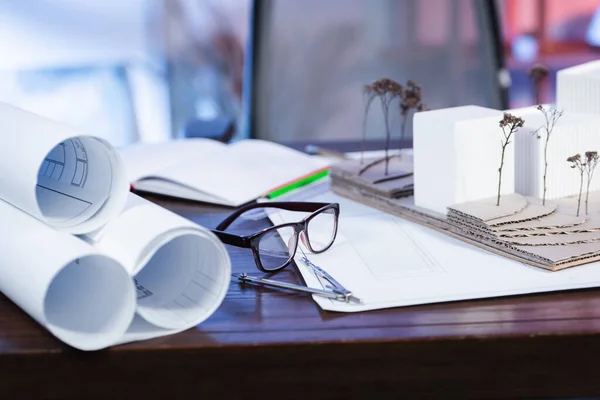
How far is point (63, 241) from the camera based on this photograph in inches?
29.0

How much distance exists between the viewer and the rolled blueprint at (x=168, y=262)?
746 mm

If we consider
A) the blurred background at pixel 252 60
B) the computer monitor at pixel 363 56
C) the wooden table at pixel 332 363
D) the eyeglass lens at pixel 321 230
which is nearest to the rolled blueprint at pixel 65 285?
the wooden table at pixel 332 363

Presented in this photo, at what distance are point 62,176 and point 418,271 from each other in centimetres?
39

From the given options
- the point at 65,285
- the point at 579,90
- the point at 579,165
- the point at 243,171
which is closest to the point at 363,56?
the point at 243,171

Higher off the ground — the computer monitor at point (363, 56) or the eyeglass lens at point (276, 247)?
the computer monitor at point (363, 56)

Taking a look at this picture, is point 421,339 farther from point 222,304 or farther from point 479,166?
point 479,166

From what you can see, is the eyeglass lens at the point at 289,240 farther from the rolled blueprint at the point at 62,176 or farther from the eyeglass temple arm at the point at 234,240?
the rolled blueprint at the point at 62,176

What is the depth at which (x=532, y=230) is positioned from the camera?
92 cm

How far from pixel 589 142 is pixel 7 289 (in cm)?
71

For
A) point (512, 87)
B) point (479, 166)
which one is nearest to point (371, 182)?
point (479, 166)

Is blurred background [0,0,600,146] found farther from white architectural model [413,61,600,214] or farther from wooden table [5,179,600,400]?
wooden table [5,179,600,400]

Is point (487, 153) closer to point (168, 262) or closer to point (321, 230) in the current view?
point (321, 230)

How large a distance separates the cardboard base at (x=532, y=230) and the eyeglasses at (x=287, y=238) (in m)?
0.12

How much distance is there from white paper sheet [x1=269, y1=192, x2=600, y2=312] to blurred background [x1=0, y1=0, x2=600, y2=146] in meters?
1.34
